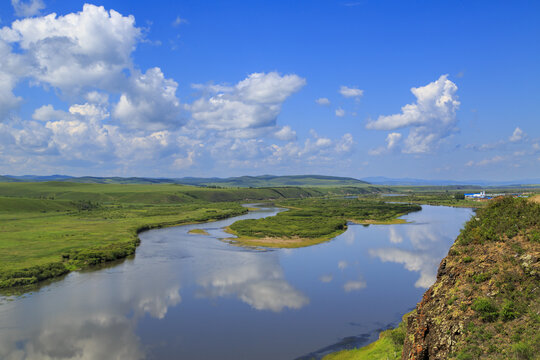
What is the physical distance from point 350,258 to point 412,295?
23807 millimetres

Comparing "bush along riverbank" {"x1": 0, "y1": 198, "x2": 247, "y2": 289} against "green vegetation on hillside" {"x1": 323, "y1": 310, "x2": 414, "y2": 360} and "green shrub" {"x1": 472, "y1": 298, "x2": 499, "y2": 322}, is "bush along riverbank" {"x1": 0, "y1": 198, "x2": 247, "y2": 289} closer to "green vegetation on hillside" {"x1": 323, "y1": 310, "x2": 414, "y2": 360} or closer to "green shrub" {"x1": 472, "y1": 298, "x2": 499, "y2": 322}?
"green vegetation on hillside" {"x1": 323, "y1": 310, "x2": 414, "y2": 360}

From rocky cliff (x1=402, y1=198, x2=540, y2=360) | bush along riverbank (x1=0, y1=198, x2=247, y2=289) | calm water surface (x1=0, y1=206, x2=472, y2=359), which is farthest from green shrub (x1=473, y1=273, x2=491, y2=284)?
bush along riverbank (x1=0, y1=198, x2=247, y2=289)

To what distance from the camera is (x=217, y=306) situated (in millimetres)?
46531

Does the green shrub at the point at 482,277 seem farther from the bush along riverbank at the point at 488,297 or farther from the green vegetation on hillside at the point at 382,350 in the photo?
the green vegetation on hillside at the point at 382,350

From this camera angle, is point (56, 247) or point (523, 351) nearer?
point (523, 351)

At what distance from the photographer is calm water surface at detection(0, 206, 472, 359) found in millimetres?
35906

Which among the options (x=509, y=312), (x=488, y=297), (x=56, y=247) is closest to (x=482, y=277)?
(x=488, y=297)

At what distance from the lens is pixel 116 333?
38844 mm

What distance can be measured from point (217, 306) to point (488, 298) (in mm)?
34656

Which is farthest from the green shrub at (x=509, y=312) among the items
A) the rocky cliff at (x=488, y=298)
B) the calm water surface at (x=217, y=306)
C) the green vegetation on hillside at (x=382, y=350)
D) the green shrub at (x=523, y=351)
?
the calm water surface at (x=217, y=306)

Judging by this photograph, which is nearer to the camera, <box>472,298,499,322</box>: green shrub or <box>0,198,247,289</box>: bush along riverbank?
<box>472,298,499,322</box>: green shrub

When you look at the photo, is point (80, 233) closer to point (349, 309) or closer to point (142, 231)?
point (142, 231)

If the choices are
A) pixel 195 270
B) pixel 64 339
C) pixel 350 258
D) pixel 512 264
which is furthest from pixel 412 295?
pixel 64 339

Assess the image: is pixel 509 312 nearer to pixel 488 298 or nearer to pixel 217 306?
pixel 488 298
